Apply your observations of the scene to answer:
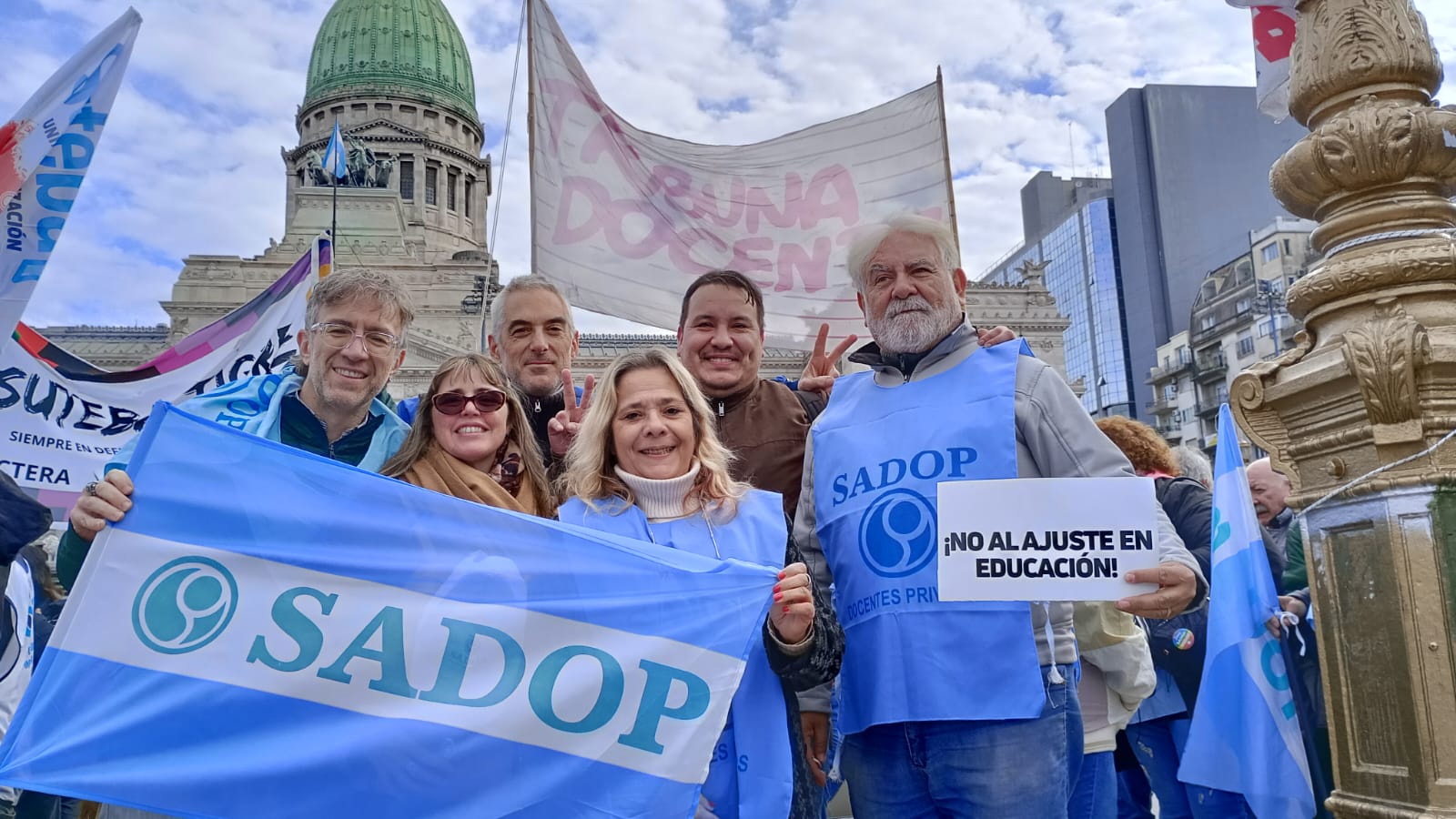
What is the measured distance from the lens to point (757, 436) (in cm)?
361

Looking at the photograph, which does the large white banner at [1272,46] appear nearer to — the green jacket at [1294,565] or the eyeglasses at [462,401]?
the green jacket at [1294,565]

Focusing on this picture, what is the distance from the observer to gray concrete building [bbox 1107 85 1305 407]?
80.3m

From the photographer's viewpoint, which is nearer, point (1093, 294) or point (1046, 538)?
point (1046, 538)

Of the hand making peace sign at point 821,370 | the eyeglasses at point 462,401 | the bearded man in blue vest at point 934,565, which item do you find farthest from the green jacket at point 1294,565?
the eyeglasses at point 462,401

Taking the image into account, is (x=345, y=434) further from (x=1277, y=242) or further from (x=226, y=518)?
(x=1277, y=242)

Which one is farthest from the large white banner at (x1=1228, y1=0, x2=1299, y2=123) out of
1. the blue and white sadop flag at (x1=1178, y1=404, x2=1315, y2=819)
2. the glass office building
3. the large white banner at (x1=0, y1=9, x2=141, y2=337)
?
the glass office building

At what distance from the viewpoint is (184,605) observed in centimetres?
261

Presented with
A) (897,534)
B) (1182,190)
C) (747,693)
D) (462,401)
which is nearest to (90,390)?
(462,401)

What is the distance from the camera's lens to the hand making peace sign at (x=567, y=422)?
144 inches

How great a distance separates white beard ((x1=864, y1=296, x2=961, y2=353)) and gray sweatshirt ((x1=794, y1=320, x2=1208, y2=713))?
3 centimetres

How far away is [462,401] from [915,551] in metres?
1.48

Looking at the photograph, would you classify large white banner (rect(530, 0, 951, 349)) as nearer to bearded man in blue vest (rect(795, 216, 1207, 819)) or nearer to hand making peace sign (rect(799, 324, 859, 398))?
hand making peace sign (rect(799, 324, 859, 398))

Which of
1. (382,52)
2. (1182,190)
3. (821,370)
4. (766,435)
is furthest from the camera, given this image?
(1182,190)

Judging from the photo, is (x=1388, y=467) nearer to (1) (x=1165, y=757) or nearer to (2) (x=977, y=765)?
(2) (x=977, y=765)
